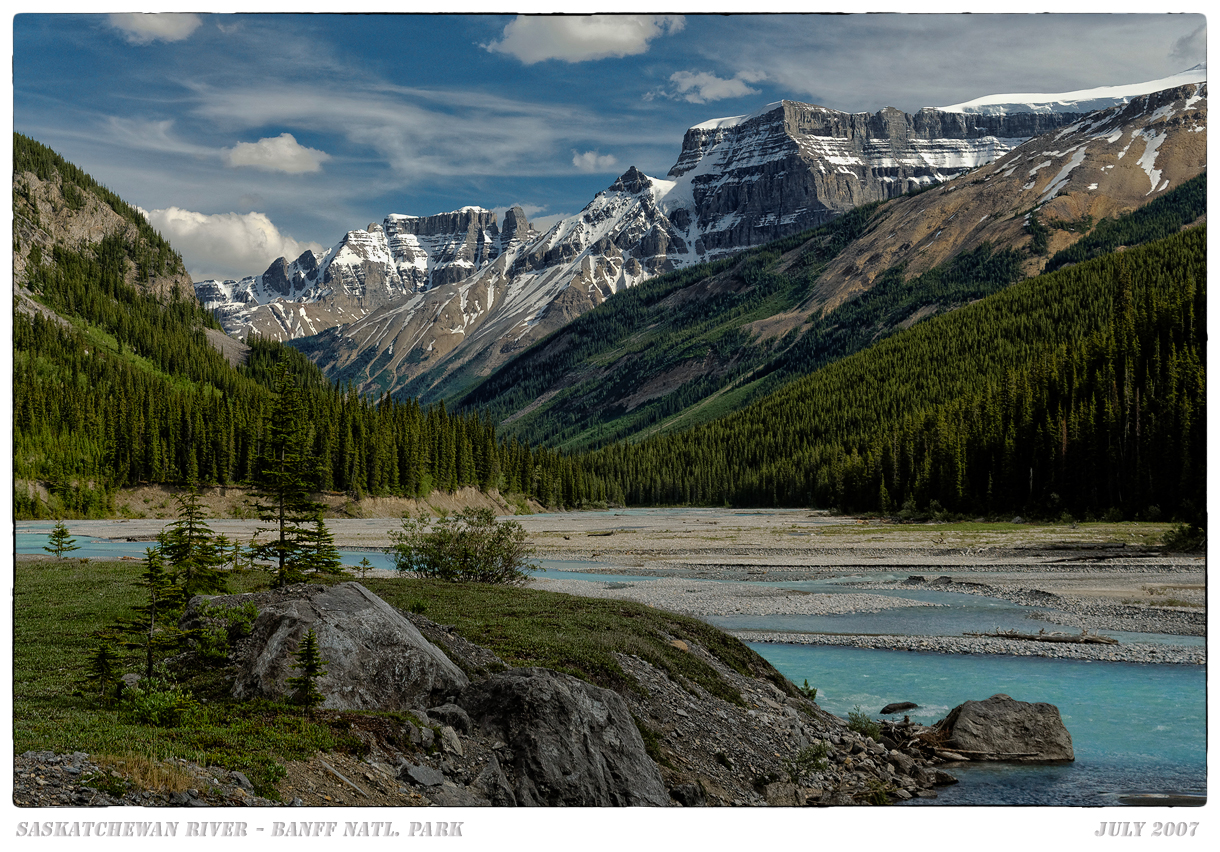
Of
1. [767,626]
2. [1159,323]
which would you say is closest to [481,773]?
[767,626]

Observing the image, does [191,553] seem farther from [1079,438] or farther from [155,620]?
[1079,438]

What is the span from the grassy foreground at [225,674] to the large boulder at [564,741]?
205 centimetres

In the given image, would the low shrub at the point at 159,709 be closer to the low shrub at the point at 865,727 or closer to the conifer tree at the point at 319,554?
the conifer tree at the point at 319,554

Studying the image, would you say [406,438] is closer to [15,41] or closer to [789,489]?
[789,489]

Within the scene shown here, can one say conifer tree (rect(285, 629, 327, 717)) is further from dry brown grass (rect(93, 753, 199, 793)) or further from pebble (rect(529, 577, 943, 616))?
pebble (rect(529, 577, 943, 616))

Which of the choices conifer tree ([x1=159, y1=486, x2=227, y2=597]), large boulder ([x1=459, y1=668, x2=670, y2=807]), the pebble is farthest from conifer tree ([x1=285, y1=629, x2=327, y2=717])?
the pebble

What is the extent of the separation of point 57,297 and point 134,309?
21464 mm

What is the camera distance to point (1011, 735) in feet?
56.8

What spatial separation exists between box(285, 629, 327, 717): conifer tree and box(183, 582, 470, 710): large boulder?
0.18 m

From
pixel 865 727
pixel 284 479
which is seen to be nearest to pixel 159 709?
pixel 284 479

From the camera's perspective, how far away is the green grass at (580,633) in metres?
17.7

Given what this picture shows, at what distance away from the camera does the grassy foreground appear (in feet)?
34.0

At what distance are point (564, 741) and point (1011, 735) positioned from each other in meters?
10.9

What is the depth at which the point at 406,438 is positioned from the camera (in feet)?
380
